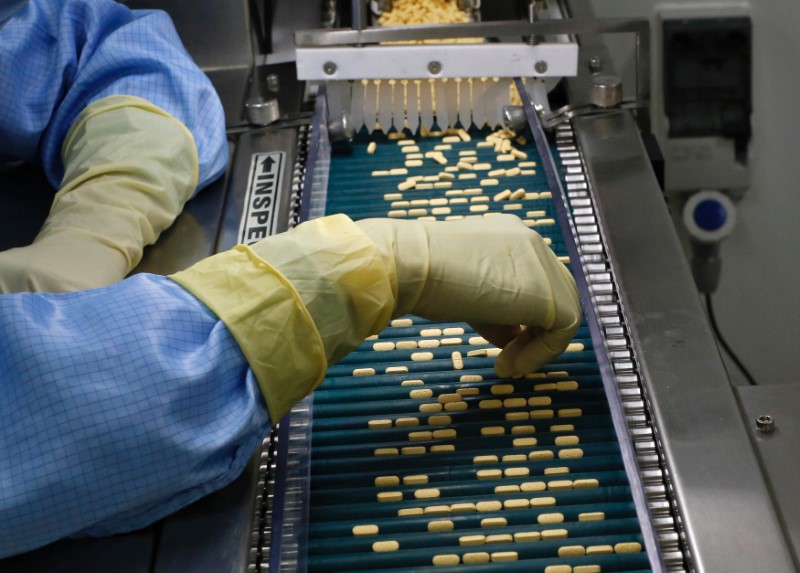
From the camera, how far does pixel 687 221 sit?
3533 millimetres

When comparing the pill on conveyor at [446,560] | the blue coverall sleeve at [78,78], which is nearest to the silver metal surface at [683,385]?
the pill on conveyor at [446,560]

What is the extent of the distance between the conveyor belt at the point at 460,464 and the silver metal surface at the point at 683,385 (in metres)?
0.10

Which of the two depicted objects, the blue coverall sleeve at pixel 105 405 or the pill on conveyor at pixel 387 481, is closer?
the blue coverall sleeve at pixel 105 405

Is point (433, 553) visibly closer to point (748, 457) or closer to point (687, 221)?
point (748, 457)

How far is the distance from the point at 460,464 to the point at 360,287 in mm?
388

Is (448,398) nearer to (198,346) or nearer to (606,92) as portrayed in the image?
(198,346)

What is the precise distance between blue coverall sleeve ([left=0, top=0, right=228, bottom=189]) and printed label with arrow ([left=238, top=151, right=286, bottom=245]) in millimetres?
99

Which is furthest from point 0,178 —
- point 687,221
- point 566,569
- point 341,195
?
point 687,221

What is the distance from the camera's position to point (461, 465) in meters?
1.90

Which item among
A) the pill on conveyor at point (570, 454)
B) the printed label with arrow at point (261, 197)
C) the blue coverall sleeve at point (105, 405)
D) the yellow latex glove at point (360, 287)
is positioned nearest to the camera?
the blue coverall sleeve at point (105, 405)

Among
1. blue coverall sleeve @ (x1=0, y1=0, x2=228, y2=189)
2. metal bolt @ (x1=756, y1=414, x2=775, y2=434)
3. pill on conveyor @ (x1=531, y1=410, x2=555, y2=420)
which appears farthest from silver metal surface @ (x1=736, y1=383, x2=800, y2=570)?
blue coverall sleeve @ (x1=0, y1=0, x2=228, y2=189)

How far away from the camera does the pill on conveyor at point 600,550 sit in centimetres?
172

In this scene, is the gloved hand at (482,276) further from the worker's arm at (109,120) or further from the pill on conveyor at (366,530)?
the worker's arm at (109,120)

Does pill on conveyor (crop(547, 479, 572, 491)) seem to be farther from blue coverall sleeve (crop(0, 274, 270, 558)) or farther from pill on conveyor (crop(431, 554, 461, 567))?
blue coverall sleeve (crop(0, 274, 270, 558))
